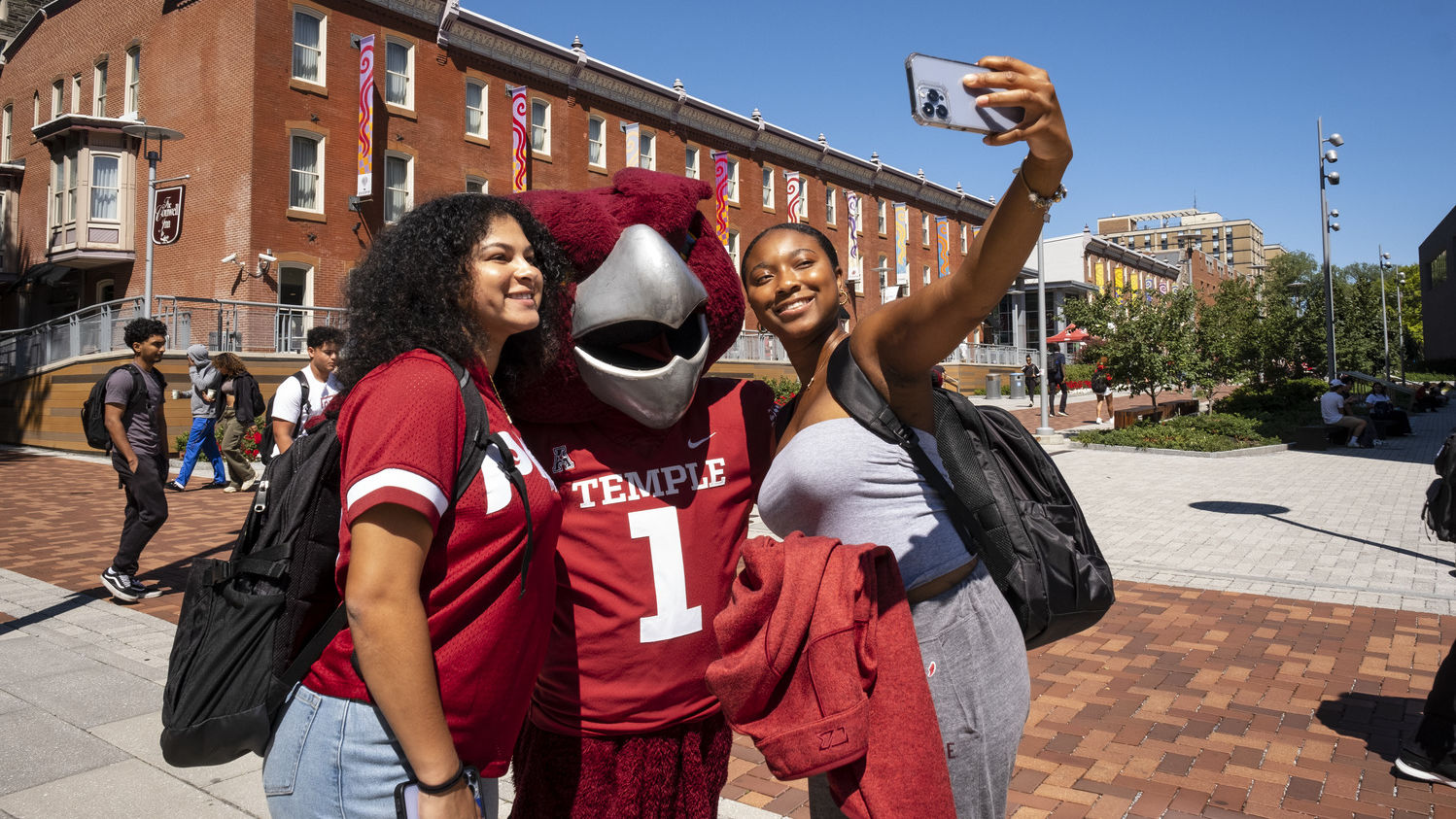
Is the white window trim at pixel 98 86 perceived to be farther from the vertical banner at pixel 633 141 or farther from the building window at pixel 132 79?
the vertical banner at pixel 633 141

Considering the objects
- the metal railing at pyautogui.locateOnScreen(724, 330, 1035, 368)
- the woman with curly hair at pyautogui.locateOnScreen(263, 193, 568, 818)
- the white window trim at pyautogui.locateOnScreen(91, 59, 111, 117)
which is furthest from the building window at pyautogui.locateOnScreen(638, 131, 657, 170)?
the woman with curly hair at pyautogui.locateOnScreen(263, 193, 568, 818)

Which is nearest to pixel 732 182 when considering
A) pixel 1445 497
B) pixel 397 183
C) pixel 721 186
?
pixel 721 186

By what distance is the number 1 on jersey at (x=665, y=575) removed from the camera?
2141 mm

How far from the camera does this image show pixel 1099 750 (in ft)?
13.6

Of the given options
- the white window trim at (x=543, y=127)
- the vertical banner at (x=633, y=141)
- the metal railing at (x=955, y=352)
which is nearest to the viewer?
the white window trim at (x=543, y=127)

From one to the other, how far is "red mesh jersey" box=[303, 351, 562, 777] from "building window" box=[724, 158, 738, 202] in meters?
34.1

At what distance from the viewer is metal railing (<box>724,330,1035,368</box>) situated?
30.3 m

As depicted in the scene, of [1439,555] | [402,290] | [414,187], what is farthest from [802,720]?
[414,187]

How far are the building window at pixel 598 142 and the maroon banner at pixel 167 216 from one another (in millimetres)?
12807

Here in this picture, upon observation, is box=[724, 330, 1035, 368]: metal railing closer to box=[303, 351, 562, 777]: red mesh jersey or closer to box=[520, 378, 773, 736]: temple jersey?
box=[520, 378, 773, 736]: temple jersey

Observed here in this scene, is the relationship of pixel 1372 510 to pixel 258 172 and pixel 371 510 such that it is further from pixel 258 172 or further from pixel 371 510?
pixel 258 172

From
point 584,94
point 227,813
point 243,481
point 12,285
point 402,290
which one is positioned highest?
point 584,94

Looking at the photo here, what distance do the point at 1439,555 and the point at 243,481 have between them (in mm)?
14768

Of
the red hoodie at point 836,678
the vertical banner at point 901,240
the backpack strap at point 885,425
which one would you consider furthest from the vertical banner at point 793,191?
the red hoodie at point 836,678
